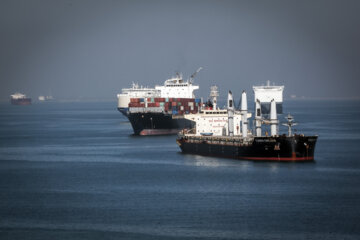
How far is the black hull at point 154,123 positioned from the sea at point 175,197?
71.6ft

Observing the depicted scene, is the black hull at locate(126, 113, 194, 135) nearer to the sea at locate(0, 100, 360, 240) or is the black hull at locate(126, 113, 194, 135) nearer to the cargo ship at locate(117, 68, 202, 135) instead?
the cargo ship at locate(117, 68, 202, 135)

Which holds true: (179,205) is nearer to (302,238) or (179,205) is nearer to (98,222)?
(98,222)

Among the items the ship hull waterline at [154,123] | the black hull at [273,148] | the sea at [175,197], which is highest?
the ship hull waterline at [154,123]

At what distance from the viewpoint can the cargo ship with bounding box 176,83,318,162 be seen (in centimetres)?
5459

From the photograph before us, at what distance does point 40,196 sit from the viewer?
43281 millimetres

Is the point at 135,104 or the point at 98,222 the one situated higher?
the point at 135,104

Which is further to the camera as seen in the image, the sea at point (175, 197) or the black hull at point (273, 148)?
the black hull at point (273, 148)

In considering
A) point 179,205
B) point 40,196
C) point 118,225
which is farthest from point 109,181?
point 118,225

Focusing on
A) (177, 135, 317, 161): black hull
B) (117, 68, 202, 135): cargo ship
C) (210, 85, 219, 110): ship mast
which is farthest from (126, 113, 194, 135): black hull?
(177, 135, 317, 161): black hull

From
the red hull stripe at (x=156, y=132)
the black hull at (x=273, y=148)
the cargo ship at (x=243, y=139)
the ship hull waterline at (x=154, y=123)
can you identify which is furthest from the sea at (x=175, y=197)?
the red hull stripe at (x=156, y=132)

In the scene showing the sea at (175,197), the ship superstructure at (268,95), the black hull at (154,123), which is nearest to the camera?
the sea at (175,197)

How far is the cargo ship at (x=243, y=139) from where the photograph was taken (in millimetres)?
54594

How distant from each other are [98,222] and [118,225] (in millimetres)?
1309

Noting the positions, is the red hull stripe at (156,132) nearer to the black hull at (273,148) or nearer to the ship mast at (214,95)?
the ship mast at (214,95)
